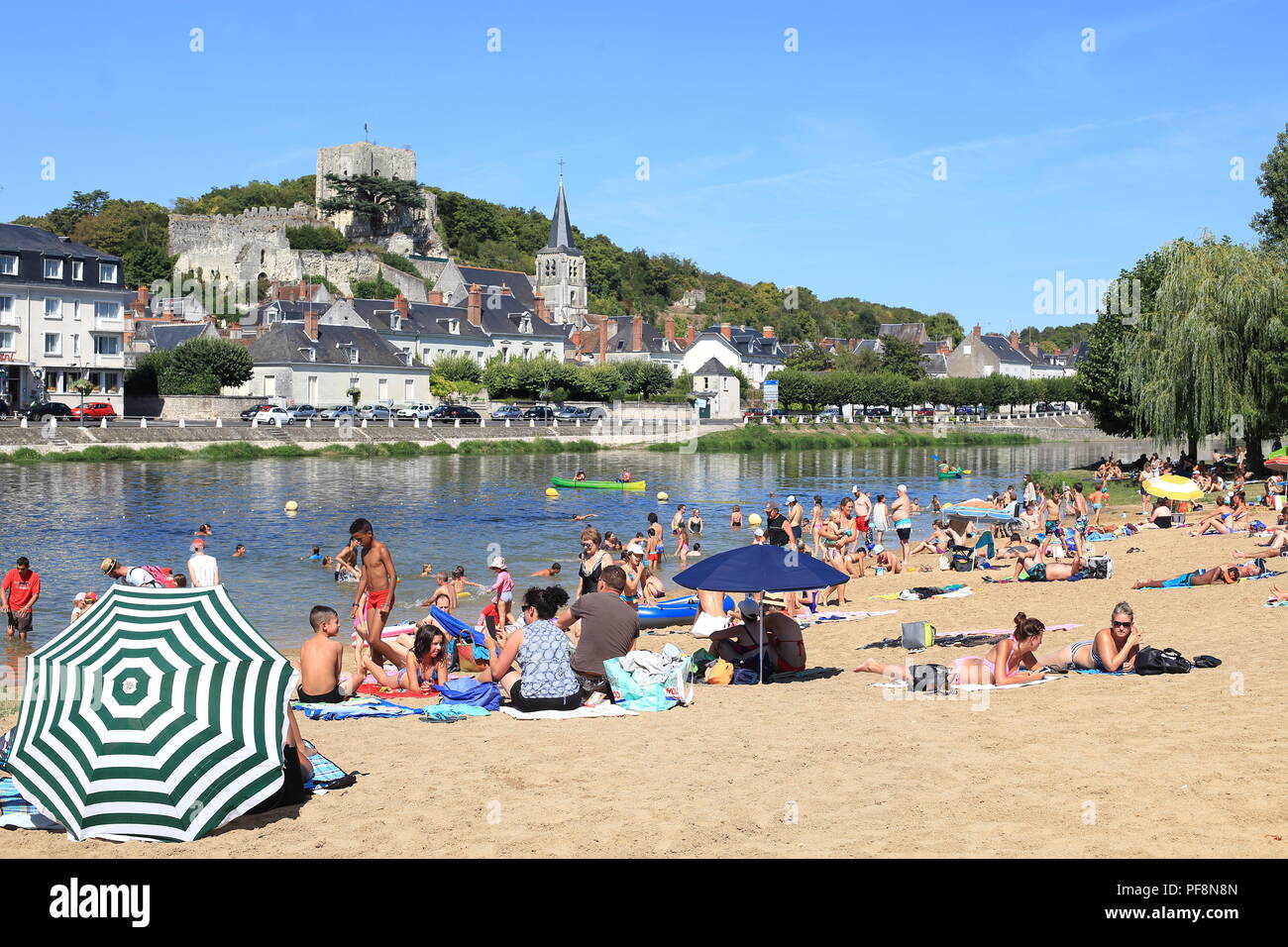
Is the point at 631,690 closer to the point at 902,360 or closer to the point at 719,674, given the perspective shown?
the point at 719,674

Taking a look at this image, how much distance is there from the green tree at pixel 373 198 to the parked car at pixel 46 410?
64284 mm

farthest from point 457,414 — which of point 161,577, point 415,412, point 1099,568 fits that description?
point 161,577

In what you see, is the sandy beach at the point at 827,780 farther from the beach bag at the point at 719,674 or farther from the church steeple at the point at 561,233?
the church steeple at the point at 561,233

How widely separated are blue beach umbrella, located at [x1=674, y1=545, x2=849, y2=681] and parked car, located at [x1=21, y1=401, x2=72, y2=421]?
48181mm

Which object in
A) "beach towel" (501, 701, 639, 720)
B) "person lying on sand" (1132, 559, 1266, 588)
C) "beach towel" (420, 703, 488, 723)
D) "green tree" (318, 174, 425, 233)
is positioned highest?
"green tree" (318, 174, 425, 233)

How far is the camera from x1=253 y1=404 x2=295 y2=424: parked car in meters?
58.2

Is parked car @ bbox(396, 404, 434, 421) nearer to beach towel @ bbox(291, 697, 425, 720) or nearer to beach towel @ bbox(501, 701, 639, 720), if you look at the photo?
beach towel @ bbox(291, 697, 425, 720)

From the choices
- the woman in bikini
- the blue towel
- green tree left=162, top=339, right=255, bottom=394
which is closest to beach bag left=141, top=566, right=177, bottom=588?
the woman in bikini

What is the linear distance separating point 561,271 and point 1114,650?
354 feet

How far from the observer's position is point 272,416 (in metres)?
59.1

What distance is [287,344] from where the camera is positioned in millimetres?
68750

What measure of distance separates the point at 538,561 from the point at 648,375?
61730mm

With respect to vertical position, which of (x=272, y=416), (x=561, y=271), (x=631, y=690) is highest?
(x=561, y=271)
